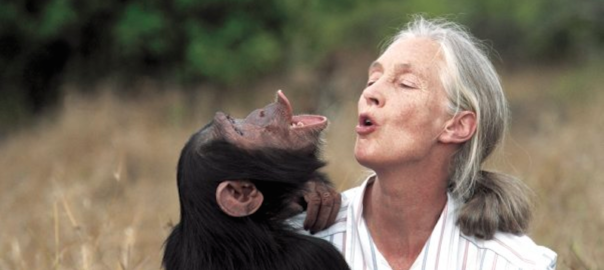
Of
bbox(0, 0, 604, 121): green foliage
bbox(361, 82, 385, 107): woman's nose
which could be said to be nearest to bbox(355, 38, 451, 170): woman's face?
bbox(361, 82, 385, 107): woman's nose

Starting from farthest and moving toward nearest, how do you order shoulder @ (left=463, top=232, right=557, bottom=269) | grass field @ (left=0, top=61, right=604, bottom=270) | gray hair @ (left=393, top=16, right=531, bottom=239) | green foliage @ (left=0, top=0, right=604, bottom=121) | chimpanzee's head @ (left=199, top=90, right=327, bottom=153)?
green foliage @ (left=0, top=0, right=604, bottom=121) < grass field @ (left=0, top=61, right=604, bottom=270) < chimpanzee's head @ (left=199, top=90, right=327, bottom=153) < gray hair @ (left=393, top=16, right=531, bottom=239) < shoulder @ (left=463, top=232, right=557, bottom=269)

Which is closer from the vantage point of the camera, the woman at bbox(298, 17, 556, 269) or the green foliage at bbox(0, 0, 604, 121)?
the woman at bbox(298, 17, 556, 269)

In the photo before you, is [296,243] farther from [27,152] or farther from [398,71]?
[27,152]

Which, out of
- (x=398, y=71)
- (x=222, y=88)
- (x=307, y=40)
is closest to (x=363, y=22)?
(x=307, y=40)

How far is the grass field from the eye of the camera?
5.47 meters

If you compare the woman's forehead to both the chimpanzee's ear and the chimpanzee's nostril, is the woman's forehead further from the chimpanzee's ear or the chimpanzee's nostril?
the chimpanzee's ear

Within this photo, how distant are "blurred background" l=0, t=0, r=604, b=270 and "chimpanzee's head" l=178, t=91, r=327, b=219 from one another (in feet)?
13.0

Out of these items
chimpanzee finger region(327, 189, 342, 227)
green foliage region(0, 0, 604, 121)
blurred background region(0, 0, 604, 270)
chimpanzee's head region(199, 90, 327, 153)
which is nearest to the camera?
chimpanzee's head region(199, 90, 327, 153)

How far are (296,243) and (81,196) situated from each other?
541cm

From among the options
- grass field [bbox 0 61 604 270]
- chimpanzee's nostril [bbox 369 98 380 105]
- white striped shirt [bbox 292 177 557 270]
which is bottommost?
grass field [bbox 0 61 604 270]

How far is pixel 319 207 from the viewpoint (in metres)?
3.78

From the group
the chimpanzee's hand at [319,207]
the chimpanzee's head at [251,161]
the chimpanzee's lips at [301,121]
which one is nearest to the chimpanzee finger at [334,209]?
the chimpanzee's hand at [319,207]

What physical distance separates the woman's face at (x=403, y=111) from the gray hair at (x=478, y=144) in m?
0.04

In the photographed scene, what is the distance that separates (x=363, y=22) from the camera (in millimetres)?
18203
